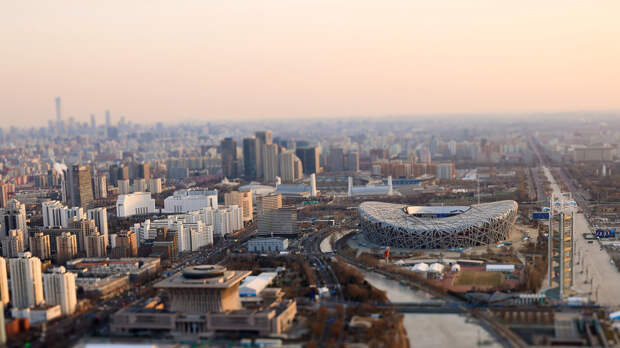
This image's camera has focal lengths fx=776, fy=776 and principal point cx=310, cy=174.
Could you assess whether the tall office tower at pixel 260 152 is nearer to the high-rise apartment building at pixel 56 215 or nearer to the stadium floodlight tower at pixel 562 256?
the high-rise apartment building at pixel 56 215

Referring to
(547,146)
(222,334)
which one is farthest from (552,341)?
(547,146)

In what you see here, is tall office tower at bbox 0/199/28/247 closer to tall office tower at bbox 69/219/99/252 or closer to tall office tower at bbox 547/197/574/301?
tall office tower at bbox 69/219/99/252

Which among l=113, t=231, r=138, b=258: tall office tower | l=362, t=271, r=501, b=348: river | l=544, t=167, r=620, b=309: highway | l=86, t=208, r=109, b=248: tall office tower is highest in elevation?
l=86, t=208, r=109, b=248: tall office tower

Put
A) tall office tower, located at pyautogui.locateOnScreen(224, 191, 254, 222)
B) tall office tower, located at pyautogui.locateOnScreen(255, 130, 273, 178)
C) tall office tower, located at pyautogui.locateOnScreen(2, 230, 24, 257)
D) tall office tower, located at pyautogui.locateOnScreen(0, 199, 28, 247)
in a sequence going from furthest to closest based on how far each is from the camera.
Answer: tall office tower, located at pyautogui.locateOnScreen(255, 130, 273, 178) → tall office tower, located at pyautogui.locateOnScreen(224, 191, 254, 222) → tall office tower, located at pyautogui.locateOnScreen(0, 199, 28, 247) → tall office tower, located at pyautogui.locateOnScreen(2, 230, 24, 257)

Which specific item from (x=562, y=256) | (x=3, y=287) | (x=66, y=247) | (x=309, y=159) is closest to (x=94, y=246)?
(x=66, y=247)

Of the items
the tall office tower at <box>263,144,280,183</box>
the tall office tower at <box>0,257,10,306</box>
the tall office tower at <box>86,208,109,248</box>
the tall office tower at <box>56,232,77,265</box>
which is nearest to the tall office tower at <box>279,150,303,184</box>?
the tall office tower at <box>263,144,280,183</box>

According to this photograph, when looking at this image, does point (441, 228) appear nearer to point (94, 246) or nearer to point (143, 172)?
point (94, 246)

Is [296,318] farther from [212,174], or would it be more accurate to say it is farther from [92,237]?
[212,174]
